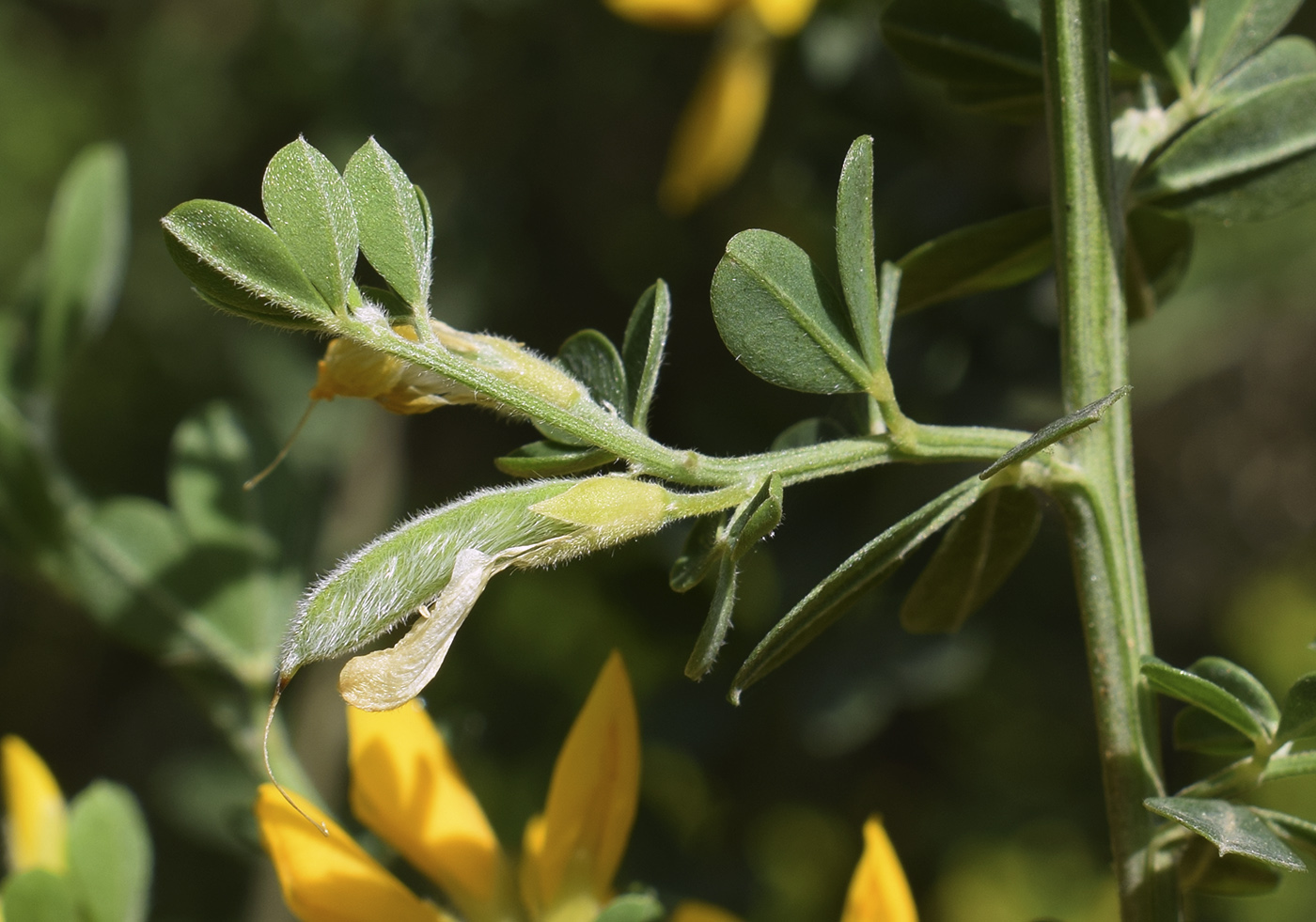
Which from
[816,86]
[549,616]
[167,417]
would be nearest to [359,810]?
[816,86]

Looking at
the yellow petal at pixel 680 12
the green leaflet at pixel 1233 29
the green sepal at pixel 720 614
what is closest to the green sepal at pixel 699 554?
the green sepal at pixel 720 614

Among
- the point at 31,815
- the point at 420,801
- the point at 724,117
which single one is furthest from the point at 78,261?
the point at 724,117

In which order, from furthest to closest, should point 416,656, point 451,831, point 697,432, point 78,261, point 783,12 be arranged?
point 697,432, point 783,12, point 78,261, point 451,831, point 416,656

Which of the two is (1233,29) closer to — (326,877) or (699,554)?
(699,554)

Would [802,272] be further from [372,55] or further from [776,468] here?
[372,55]

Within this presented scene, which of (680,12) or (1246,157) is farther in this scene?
(680,12)

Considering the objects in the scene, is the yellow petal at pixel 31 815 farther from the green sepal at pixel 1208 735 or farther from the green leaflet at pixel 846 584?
the green sepal at pixel 1208 735
